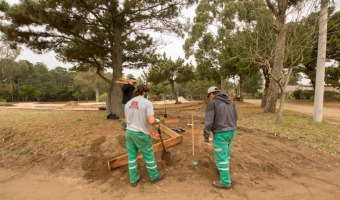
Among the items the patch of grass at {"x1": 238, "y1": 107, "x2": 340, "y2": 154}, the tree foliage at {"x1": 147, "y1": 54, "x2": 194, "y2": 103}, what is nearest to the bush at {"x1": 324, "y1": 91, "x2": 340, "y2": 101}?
the tree foliage at {"x1": 147, "y1": 54, "x2": 194, "y2": 103}

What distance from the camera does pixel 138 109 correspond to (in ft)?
10.5

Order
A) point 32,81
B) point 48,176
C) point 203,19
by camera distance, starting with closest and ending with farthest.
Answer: point 48,176, point 203,19, point 32,81

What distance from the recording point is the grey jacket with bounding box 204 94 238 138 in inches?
124

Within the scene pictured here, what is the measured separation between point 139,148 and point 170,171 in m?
0.88

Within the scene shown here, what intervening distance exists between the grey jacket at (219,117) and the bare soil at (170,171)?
98cm

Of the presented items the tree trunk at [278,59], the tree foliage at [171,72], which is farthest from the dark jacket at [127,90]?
the tree foliage at [171,72]

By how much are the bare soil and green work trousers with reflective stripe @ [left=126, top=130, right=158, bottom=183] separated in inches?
8.3

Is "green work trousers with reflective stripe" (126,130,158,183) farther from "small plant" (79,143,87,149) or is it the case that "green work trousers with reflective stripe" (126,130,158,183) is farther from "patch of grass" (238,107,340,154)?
"patch of grass" (238,107,340,154)

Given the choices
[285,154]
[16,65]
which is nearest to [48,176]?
[285,154]

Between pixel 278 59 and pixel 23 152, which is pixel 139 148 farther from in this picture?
pixel 278 59

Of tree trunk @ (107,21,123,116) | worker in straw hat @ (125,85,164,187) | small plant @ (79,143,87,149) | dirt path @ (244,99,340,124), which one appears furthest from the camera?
dirt path @ (244,99,340,124)

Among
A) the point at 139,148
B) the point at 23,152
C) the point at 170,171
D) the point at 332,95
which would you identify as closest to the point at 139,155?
the point at 170,171

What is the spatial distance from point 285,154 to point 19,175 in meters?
5.77

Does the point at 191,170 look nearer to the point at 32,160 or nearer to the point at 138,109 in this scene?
the point at 138,109
